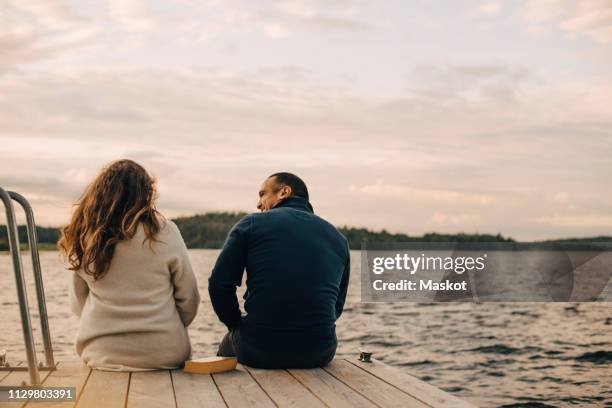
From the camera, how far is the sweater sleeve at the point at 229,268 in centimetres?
427

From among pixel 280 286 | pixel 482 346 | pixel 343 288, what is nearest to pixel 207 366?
pixel 280 286

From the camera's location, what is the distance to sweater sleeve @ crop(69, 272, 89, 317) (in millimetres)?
4199

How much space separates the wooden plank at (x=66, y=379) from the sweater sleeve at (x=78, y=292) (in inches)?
12.9

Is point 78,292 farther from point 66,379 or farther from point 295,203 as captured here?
point 295,203

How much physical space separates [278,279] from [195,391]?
799 mm

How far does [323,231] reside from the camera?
4473 millimetres

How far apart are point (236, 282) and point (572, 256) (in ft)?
285

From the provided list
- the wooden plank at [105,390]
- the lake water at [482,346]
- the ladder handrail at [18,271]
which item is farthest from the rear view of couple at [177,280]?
the lake water at [482,346]

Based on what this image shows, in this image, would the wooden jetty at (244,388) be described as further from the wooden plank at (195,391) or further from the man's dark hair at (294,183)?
the man's dark hair at (294,183)

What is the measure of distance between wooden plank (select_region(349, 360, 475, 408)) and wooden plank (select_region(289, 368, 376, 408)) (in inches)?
11.0

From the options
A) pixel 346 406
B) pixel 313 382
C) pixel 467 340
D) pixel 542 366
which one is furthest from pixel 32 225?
pixel 467 340

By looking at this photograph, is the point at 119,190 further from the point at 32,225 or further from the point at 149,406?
the point at 149,406

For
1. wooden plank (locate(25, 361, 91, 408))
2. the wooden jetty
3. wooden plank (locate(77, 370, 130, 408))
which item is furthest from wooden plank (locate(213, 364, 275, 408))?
wooden plank (locate(25, 361, 91, 408))

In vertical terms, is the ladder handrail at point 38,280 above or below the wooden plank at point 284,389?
above
